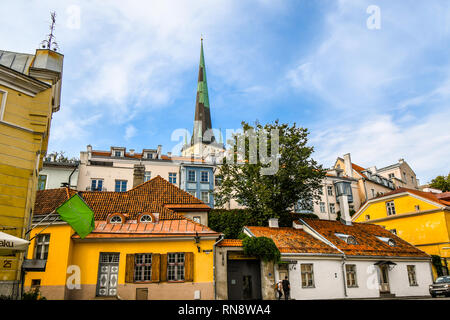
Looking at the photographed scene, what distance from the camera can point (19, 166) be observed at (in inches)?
490

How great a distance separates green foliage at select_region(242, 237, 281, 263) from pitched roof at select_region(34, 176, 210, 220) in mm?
4642

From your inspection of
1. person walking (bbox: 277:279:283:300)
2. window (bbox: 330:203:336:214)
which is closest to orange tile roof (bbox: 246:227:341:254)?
person walking (bbox: 277:279:283:300)

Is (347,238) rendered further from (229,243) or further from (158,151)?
(158,151)

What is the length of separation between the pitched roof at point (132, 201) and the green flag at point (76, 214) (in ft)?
25.4

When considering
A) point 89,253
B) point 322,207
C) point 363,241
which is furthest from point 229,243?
point 322,207

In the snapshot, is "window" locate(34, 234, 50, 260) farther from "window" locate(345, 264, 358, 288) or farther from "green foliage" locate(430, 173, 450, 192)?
"green foliage" locate(430, 173, 450, 192)

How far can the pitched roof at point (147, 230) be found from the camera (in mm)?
19297

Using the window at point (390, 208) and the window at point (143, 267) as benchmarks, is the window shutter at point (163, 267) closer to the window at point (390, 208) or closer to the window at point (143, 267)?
the window at point (143, 267)

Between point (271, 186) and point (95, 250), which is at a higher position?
point (271, 186)

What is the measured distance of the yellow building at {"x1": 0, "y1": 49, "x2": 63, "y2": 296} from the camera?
11703 mm

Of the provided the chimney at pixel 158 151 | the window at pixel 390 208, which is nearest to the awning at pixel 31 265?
the chimney at pixel 158 151
